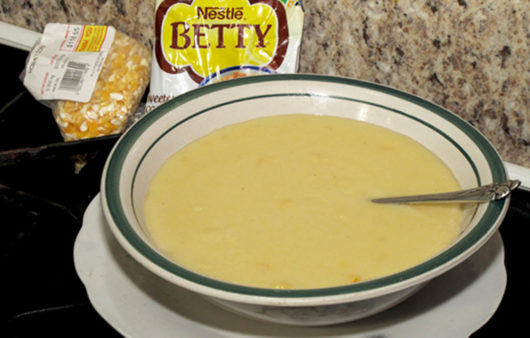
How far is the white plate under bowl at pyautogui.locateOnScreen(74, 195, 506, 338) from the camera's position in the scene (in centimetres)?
81

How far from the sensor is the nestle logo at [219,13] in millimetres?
1308

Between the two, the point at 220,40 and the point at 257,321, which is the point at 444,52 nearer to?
the point at 220,40

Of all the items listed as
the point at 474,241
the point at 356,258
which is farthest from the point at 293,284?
the point at 474,241

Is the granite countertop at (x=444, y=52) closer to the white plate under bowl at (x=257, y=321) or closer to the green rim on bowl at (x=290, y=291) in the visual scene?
the green rim on bowl at (x=290, y=291)

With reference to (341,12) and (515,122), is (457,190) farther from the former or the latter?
(341,12)

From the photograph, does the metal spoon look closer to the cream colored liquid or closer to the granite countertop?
the cream colored liquid

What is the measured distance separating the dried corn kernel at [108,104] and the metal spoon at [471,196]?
26.0 inches

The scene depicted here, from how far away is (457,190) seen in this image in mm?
948

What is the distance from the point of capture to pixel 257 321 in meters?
0.84

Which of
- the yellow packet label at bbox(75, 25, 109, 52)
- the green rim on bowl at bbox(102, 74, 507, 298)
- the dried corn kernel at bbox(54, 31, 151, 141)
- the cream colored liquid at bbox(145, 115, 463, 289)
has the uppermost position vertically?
the green rim on bowl at bbox(102, 74, 507, 298)

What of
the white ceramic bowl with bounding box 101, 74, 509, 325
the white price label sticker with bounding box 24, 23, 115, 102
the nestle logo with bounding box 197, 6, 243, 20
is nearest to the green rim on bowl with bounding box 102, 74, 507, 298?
the white ceramic bowl with bounding box 101, 74, 509, 325

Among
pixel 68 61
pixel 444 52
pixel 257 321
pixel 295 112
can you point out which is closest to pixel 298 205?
pixel 257 321

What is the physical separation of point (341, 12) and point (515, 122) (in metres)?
0.40

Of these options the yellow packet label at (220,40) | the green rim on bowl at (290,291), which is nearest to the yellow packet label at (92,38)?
the yellow packet label at (220,40)
